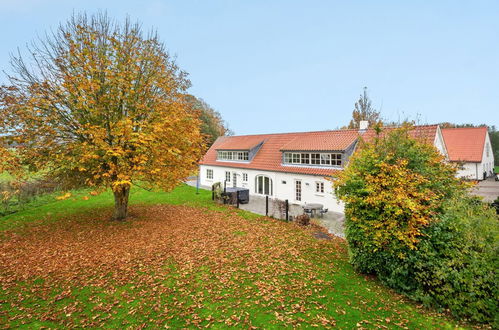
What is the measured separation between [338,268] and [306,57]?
3304 cm

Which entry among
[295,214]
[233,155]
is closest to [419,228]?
[295,214]

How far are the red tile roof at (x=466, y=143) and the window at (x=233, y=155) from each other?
28.1 metres

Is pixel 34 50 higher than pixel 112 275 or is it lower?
higher

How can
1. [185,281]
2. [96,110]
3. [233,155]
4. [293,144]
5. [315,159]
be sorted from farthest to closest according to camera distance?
[233,155] → [293,144] → [315,159] → [96,110] → [185,281]

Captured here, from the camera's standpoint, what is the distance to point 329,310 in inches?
243

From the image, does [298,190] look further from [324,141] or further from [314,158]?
[324,141]

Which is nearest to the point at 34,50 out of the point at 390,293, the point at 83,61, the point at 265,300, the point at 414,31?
the point at 83,61

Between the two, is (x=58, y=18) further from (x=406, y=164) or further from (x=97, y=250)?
(x=406, y=164)

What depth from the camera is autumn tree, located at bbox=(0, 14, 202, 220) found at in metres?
11.0

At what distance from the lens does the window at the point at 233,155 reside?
27.6 metres

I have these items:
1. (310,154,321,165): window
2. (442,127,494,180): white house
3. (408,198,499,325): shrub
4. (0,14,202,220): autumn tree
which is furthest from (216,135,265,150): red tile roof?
(442,127,494,180): white house

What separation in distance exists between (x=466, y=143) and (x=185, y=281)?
42931 millimetres

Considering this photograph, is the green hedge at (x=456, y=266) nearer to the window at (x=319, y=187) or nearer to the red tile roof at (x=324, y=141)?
the window at (x=319, y=187)

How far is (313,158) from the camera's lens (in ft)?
68.0
